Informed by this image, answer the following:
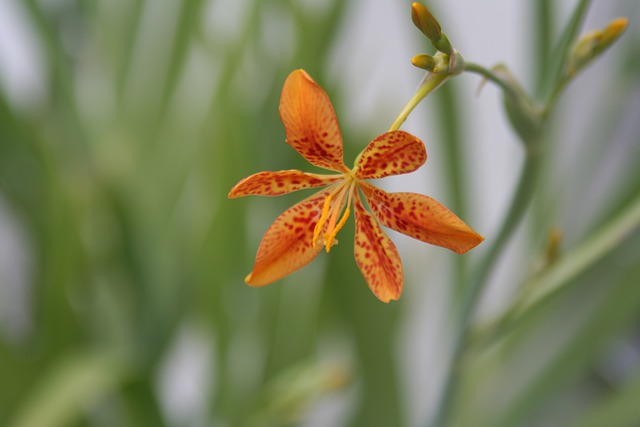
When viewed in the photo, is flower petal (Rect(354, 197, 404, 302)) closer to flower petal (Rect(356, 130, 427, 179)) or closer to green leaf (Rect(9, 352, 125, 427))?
flower petal (Rect(356, 130, 427, 179))

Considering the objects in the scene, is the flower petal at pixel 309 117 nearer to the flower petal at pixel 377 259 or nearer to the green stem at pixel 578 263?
the flower petal at pixel 377 259

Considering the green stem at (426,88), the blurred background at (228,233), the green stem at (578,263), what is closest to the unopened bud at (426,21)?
the green stem at (426,88)

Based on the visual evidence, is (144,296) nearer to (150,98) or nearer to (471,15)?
(150,98)

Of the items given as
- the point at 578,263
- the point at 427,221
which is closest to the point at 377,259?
the point at 427,221

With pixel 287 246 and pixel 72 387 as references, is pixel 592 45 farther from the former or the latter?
pixel 72 387

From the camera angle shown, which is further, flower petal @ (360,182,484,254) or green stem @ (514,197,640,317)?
green stem @ (514,197,640,317)

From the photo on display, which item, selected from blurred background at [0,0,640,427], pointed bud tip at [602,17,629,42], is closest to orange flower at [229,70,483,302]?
pointed bud tip at [602,17,629,42]

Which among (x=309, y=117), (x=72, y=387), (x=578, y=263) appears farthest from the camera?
(x=72, y=387)
